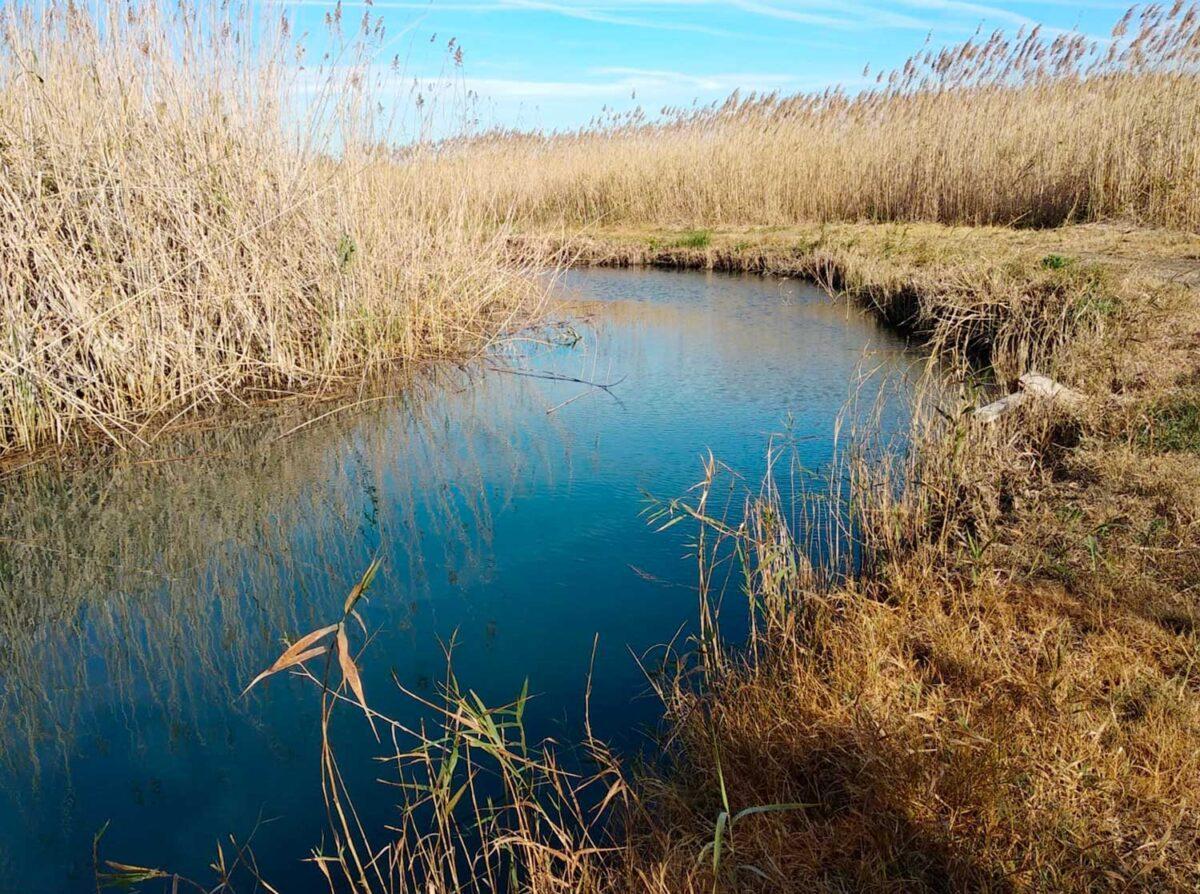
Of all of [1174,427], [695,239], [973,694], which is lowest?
[973,694]

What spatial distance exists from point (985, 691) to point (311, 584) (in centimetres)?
215

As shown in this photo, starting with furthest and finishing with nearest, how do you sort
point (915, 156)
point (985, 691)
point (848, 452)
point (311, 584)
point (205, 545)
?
point (915, 156) → point (848, 452) → point (205, 545) → point (311, 584) → point (985, 691)

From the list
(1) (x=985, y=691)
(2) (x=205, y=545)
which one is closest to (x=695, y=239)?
(2) (x=205, y=545)

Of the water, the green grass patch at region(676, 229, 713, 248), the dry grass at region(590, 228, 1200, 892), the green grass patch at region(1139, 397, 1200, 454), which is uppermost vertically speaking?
the green grass patch at region(676, 229, 713, 248)

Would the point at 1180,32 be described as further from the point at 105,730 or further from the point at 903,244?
the point at 105,730

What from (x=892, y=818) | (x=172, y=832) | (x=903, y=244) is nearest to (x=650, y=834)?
(x=892, y=818)

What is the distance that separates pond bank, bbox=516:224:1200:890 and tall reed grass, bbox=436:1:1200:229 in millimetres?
4725

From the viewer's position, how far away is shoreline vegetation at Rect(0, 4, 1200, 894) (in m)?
1.75

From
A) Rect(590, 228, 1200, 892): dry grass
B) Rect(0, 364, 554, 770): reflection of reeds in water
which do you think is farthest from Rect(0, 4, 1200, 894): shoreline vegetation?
Rect(0, 364, 554, 770): reflection of reeds in water

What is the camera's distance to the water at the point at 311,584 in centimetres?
212

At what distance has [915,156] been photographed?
9.70 metres

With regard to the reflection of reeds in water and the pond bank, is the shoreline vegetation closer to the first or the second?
the pond bank

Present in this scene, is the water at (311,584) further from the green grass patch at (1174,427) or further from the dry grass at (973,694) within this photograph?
the green grass patch at (1174,427)

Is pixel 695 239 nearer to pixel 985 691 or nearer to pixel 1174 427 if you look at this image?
pixel 1174 427
